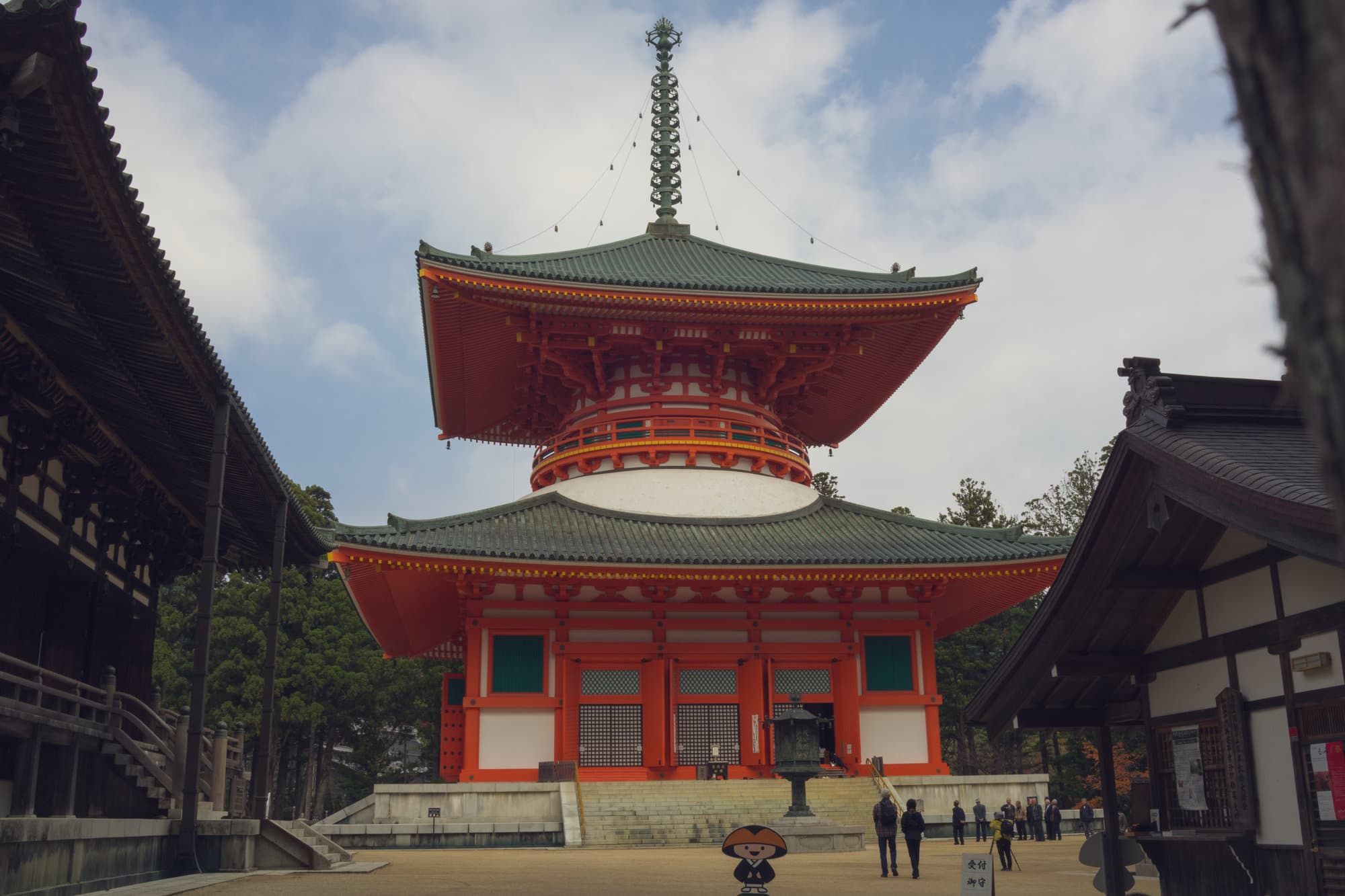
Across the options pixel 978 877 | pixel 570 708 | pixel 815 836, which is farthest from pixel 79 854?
pixel 570 708

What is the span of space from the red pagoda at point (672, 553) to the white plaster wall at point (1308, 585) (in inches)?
702

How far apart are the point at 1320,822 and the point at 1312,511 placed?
2646mm

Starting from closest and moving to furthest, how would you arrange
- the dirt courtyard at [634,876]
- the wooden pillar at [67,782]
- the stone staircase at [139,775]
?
the wooden pillar at [67,782] → the dirt courtyard at [634,876] → the stone staircase at [139,775]

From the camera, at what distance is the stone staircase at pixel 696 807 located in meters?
23.4

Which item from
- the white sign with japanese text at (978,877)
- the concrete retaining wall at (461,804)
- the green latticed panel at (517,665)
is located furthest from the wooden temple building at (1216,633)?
→ the green latticed panel at (517,665)

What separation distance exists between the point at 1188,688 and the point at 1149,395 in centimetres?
274

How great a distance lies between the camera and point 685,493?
30688 millimetres

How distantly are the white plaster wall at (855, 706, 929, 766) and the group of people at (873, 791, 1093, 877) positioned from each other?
72.8 inches

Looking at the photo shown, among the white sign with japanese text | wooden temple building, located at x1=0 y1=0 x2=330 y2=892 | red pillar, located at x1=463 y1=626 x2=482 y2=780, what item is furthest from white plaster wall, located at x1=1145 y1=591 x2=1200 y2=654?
red pillar, located at x1=463 y1=626 x2=482 y2=780

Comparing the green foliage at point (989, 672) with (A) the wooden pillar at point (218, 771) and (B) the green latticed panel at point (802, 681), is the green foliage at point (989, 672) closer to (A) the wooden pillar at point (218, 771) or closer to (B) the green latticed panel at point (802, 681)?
(B) the green latticed panel at point (802, 681)

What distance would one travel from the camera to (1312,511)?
683cm

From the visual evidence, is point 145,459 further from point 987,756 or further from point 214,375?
point 987,756

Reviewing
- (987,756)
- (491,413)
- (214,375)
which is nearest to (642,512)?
(491,413)

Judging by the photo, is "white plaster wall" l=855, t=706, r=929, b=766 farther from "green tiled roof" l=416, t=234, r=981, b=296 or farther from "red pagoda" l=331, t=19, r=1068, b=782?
"green tiled roof" l=416, t=234, r=981, b=296
